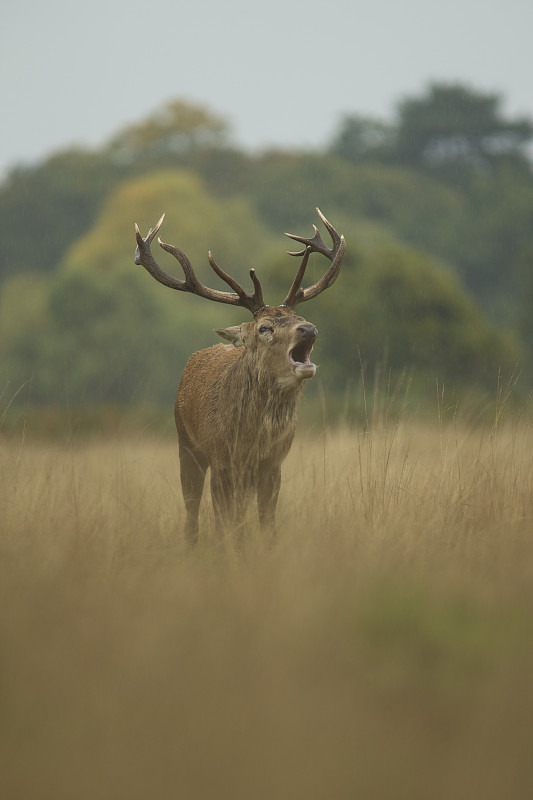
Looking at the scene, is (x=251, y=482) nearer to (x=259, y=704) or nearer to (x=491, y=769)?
(x=259, y=704)

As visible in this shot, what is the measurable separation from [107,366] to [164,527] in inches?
896

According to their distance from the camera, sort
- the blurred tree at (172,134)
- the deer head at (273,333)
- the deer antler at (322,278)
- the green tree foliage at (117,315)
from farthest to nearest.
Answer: the blurred tree at (172,134), the green tree foliage at (117,315), the deer antler at (322,278), the deer head at (273,333)

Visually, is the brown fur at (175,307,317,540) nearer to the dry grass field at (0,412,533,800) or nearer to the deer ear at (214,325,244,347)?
the deer ear at (214,325,244,347)

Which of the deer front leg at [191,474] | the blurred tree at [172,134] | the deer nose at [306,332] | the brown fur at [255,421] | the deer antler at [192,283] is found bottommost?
the deer front leg at [191,474]

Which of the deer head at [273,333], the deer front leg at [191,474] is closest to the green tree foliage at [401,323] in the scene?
the deer front leg at [191,474]

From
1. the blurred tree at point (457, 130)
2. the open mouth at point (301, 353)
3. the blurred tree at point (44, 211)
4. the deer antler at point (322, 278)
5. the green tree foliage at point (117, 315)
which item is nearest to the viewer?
the open mouth at point (301, 353)

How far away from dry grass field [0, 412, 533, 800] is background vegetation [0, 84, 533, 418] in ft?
38.5

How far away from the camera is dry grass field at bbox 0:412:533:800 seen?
3111mm

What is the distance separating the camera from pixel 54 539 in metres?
5.46

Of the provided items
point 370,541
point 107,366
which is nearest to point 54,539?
point 370,541

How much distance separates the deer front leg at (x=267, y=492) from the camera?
6.47m

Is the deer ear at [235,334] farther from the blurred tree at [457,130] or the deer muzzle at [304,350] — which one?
the blurred tree at [457,130]

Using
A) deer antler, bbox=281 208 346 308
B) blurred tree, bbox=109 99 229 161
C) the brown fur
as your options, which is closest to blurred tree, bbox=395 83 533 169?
blurred tree, bbox=109 99 229 161

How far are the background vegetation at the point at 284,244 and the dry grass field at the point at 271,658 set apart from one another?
1172 cm
